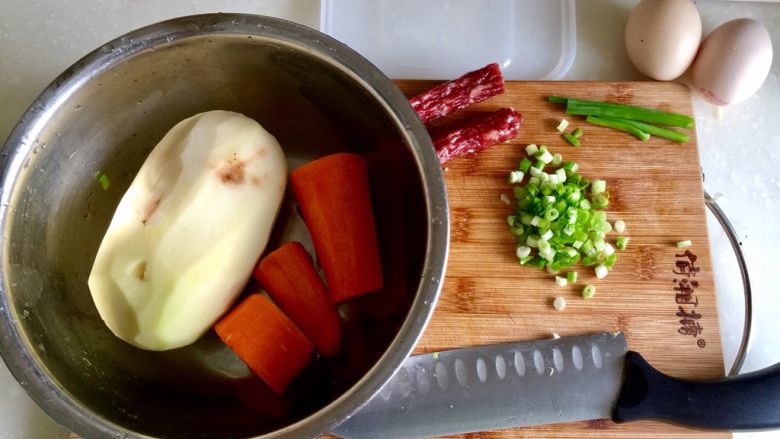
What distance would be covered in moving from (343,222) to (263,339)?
0.30 meters

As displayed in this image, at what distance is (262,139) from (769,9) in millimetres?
1427

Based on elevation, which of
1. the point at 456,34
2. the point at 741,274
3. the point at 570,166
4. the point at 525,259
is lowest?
the point at 741,274

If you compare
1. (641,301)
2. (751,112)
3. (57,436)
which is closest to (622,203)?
(641,301)

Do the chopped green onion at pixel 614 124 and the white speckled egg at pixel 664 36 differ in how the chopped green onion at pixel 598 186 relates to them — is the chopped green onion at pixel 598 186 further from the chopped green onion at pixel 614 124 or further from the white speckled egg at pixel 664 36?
the white speckled egg at pixel 664 36

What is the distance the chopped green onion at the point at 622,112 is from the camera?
1524mm

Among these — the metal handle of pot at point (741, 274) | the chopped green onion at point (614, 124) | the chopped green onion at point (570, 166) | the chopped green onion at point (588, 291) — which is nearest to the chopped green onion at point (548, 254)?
the chopped green onion at point (588, 291)

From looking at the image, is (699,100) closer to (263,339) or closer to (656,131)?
(656,131)

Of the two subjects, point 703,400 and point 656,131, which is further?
point 656,131

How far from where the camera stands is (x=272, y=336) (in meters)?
1.33

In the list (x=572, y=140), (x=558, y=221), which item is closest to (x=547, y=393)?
(x=558, y=221)

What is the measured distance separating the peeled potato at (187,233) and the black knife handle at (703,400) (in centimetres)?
85

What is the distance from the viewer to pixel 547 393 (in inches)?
53.9

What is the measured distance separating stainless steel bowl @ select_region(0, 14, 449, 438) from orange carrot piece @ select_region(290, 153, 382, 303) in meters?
0.03

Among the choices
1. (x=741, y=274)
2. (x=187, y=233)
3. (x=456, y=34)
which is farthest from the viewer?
(x=456, y=34)
